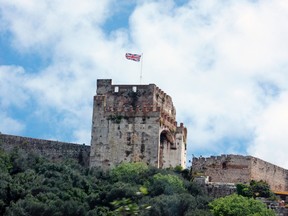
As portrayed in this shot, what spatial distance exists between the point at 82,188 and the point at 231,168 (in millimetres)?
10474

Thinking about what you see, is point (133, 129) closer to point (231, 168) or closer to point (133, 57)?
point (133, 57)

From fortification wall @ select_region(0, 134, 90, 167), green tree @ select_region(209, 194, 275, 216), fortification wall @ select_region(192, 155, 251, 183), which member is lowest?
green tree @ select_region(209, 194, 275, 216)

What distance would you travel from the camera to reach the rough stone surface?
47.9 m

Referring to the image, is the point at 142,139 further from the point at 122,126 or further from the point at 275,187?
the point at 275,187

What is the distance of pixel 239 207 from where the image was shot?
3897cm

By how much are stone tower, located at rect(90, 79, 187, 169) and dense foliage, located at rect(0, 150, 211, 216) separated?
75.5 inches

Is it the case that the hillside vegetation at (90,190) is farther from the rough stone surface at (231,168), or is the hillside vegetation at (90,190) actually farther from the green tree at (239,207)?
the rough stone surface at (231,168)

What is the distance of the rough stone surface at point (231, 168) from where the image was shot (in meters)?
47.9

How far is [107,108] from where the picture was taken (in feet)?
165

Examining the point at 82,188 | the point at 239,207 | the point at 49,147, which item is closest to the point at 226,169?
the point at 239,207

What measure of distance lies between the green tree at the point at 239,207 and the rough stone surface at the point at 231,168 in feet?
A: 25.5

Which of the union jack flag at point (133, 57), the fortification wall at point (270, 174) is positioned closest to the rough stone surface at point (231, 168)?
the fortification wall at point (270, 174)

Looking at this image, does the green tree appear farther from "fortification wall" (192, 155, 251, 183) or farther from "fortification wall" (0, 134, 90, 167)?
"fortification wall" (0, 134, 90, 167)

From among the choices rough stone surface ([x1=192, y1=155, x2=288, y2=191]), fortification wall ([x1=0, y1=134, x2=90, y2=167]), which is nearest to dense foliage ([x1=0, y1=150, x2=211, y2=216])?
rough stone surface ([x1=192, y1=155, x2=288, y2=191])
